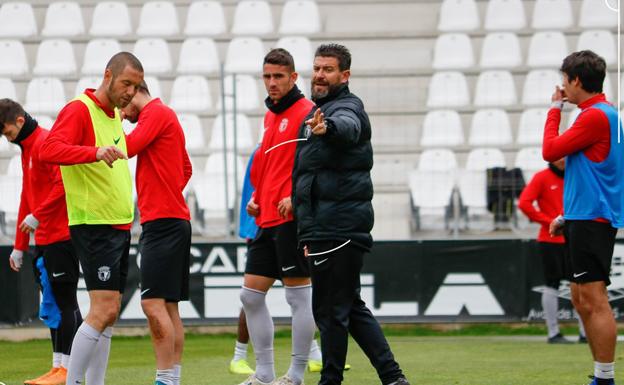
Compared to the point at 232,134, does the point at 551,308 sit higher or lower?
lower

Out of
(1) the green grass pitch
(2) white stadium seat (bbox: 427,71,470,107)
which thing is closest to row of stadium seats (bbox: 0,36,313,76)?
(2) white stadium seat (bbox: 427,71,470,107)

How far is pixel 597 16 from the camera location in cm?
1839

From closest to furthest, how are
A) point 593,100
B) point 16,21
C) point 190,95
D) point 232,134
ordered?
point 593,100
point 232,134
point 190,95
point 16,21

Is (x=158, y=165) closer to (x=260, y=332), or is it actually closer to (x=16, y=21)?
(x=260, y=332)

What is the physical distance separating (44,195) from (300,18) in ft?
35.2

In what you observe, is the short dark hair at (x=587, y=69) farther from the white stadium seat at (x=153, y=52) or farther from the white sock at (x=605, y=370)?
the white stadium seat at (x=153, y=52)

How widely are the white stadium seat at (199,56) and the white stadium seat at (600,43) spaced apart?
5833mm

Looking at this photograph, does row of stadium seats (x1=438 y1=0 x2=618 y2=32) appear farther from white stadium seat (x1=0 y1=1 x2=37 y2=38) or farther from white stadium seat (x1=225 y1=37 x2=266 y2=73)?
white stadium seat (x1=0 y1=1 x2=37 y2=38)

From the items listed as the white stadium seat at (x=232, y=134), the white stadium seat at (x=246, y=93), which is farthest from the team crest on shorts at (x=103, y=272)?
the white stadium seat at (x=246, y=93)

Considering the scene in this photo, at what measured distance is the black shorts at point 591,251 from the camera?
6805 mm

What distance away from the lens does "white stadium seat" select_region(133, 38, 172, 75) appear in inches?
698

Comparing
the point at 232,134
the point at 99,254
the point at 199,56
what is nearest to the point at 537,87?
the point at 232,134

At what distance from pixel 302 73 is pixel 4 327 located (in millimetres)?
6388

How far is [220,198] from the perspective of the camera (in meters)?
14.2
